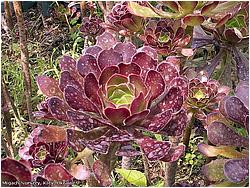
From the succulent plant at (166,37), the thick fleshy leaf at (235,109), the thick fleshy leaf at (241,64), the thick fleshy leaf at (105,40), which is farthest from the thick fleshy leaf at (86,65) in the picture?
the thick fleshy leaf at (241,64)

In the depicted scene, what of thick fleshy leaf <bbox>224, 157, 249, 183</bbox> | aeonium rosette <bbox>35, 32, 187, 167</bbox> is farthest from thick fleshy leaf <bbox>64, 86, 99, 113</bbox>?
thick fleshy leaf <bbox>224, 157, 249, 183</bbox>

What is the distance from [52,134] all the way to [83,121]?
0.18ft

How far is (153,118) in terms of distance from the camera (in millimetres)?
766

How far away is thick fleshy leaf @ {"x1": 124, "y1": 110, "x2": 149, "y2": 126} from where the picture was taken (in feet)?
2.43

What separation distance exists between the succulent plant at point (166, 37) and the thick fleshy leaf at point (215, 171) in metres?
0.31

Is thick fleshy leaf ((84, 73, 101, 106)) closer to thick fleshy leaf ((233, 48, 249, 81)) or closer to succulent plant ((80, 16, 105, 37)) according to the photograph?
thick fleshy leaf ((233, 48, 249, 81))

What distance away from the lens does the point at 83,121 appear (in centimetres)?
74

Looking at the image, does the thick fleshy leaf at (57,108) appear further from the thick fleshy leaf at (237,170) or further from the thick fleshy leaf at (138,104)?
the thick fleshy leaf at (237,170)

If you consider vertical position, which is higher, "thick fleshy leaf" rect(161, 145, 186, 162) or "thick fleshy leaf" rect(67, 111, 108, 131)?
"thick fleshy leaf" rect(67, 111, 108, 131)

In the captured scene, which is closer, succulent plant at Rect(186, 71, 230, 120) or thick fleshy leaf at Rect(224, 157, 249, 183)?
thick fleshy leaf at Rect(224, 157, 249, 183)

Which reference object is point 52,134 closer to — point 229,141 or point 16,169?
point 16,169

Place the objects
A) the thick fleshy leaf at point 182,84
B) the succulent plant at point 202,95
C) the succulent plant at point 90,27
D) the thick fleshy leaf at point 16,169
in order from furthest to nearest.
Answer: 1. the succulent plant at point 90,27
2. the succulent plant at point 202,95
3. the thick fleshy leaf at point 182,84
4. the thick fleshy leaf at point 16,169

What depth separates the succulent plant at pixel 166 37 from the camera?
42.6 inches

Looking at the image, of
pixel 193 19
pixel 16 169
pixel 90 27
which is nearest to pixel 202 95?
pixel 193 19
